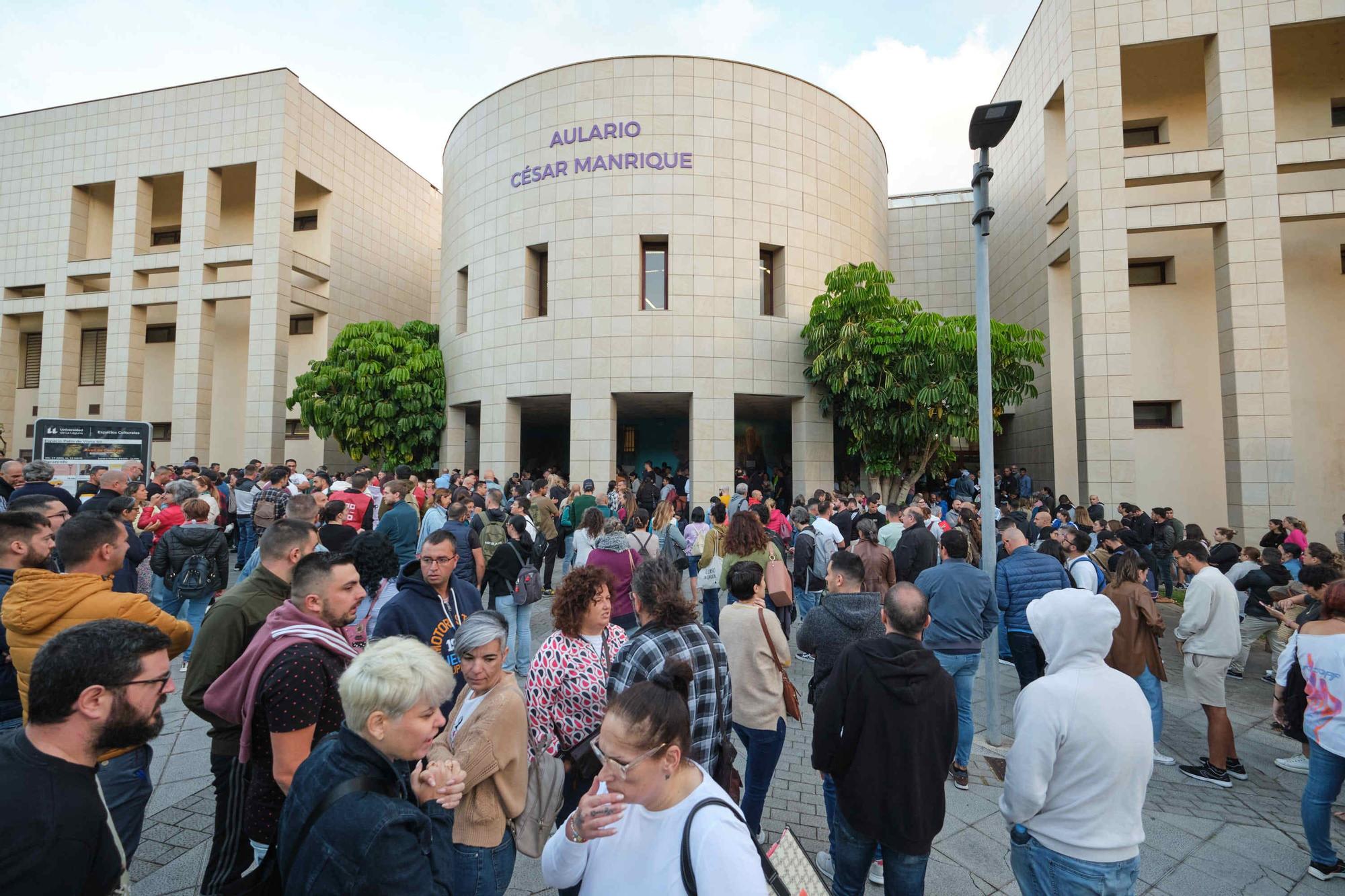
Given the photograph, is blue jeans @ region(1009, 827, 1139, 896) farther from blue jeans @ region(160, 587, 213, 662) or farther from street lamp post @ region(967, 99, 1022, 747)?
blue jeans @ region(160, 587, 213, 662)

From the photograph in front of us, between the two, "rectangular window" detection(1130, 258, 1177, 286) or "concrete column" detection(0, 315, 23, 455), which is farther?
"concrete column" detection(0, 315, 23, 455)

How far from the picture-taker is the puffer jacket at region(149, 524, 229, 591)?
6.37 metres

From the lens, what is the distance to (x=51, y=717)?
179cm

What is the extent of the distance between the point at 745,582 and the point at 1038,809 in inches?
70.1

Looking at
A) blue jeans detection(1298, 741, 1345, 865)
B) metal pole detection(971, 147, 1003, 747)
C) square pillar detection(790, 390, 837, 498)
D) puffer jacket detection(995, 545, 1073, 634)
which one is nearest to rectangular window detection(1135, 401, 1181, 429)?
square pillar detection(790, 390, 837, 498)

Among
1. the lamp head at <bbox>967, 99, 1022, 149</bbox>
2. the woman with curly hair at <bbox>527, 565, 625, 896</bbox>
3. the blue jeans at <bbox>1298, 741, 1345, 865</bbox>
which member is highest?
the lamp head at <bbox>967, 99, 1022, 149</bbox>

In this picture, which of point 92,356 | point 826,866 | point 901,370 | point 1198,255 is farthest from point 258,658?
point 92,356

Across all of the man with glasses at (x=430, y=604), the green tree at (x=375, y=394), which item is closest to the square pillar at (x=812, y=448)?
the green tree at (x=375, y=394)

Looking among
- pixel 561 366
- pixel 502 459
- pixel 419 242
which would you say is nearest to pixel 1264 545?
pixel 561 366

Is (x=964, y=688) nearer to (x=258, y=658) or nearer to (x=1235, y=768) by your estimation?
(x=1235, y=768)

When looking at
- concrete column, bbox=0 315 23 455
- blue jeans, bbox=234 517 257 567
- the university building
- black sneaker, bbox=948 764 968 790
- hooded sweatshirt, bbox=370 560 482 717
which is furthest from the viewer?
concrete column, bbox=0 315 23 455

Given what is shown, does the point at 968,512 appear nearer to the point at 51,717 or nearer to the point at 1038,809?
the point at 1038,809

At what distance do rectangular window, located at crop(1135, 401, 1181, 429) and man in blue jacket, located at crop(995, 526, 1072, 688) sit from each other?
14659mm

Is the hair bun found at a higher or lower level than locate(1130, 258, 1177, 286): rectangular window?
A: lower
